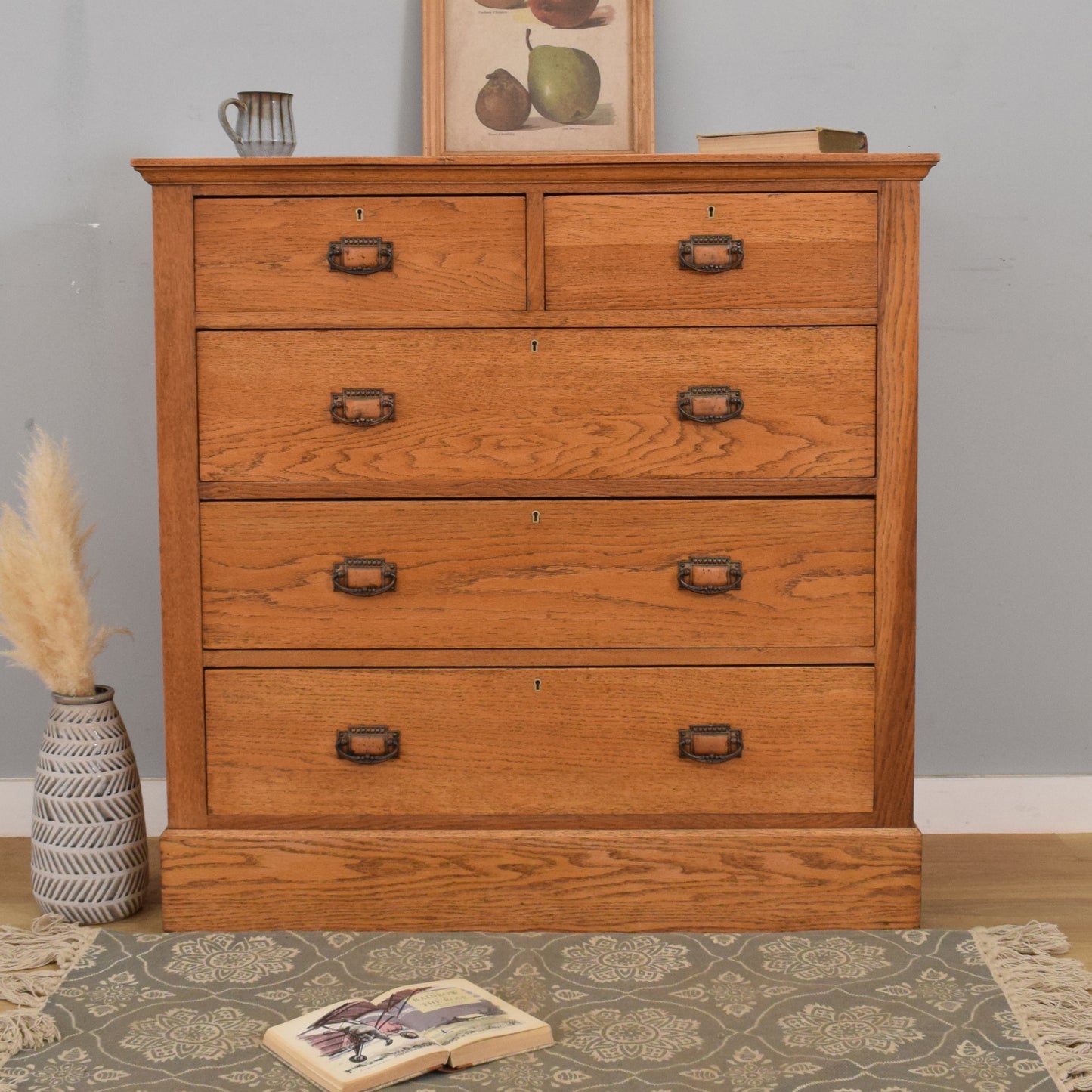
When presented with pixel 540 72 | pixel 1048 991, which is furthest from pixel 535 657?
pixel 540 72

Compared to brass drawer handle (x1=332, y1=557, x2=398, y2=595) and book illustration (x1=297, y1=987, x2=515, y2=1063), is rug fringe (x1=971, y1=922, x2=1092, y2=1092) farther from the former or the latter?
brass drawer handle (x1=332, y1=557, x2=398, y2=595)

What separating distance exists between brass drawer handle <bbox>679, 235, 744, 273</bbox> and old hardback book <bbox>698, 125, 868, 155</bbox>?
0.13 metres

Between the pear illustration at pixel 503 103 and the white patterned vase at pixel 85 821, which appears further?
the pear illustration at pixel 503 103

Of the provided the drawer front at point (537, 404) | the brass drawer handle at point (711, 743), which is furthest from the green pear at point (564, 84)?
the brass drawer handle at point (711, 743)

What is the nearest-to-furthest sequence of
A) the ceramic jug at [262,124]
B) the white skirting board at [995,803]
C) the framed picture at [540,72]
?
the ceramic jug at [262,124] → the framed picture at [540,72] → the white skirting board at [995,803]

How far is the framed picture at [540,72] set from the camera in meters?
2.32

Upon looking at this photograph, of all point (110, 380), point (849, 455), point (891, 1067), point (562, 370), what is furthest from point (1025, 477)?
point (110, 380)

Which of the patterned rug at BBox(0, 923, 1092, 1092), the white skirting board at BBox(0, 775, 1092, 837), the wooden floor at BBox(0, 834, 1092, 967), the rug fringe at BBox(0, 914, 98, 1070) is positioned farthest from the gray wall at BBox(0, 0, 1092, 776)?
the patterned rug at BBox(0, 923, 1092, 1092)

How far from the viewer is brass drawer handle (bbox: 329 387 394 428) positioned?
1.93 m

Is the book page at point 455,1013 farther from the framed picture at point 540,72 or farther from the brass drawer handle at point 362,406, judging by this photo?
the framed picture at point 540,72

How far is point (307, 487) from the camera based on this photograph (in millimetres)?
1959

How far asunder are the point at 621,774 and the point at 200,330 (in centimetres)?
93

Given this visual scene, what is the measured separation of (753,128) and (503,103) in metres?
0.47

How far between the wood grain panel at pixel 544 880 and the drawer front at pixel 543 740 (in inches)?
1.8
